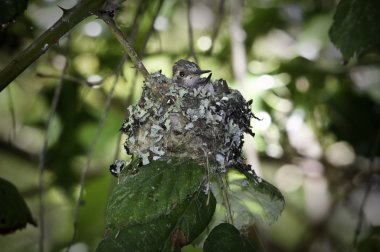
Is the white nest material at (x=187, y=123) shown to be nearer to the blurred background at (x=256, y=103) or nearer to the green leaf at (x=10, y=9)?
the green leaf at (x=10, y=9)

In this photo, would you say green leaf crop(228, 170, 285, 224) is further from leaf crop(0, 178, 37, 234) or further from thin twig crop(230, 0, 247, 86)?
thin twig crop(230, 0, 247, 86)

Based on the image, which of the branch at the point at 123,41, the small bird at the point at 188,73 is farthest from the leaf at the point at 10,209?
the small bird at the point at 188,73

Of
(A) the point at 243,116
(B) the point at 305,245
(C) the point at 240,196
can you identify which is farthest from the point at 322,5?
(C) the point at 240,196

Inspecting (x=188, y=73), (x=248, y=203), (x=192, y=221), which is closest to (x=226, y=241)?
(x=192, y=221)

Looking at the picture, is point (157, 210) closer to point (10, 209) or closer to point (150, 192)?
point (150, 192)

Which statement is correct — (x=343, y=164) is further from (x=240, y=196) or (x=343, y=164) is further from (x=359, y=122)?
(x=240, y=196)

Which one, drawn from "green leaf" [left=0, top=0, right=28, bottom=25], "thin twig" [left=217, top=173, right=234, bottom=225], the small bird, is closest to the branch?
"green leaf" [left=0, top=0, right=28, bottom=25]
